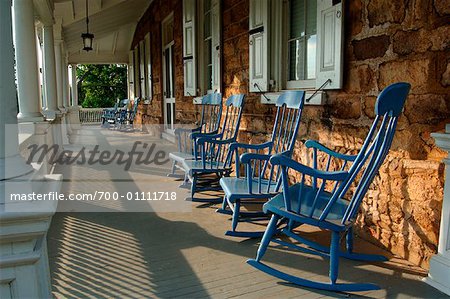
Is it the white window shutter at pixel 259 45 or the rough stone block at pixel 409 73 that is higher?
the white window shutter at pixel 259 45

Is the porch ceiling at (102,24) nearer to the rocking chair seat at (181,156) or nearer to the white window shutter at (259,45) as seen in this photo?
the rocking chair seat at (181,156)

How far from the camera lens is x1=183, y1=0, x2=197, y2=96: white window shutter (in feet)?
17.8

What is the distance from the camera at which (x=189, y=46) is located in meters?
5.59

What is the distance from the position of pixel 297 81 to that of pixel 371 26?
3.43 ft

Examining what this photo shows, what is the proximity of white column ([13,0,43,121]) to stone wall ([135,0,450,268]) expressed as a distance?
2.76 metres

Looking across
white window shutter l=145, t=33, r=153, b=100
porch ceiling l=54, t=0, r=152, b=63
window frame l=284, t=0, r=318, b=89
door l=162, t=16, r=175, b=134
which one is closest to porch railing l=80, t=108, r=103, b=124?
porch ceiling l=54, t=0, r=152, b=63

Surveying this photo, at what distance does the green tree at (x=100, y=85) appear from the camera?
71.1 feet

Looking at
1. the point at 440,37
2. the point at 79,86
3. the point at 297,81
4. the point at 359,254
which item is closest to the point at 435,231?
the point at 359,254

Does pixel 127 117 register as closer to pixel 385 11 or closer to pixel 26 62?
pixel 26 62

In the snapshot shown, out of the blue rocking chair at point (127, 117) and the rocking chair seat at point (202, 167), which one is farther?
the blue rocking chair at point (127, 117)

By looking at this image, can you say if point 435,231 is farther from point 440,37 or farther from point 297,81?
point 297,81

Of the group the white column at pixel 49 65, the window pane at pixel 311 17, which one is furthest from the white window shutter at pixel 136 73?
the window pane at pixel 311 17

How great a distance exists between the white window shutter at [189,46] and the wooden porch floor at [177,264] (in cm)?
299

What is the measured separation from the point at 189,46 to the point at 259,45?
2.25 metres
